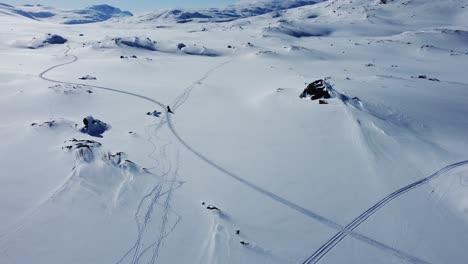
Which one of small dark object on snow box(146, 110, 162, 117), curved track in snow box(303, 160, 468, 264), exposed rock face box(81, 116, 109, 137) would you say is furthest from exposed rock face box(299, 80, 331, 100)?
exposed rock face box(81, 116, 109, 137)

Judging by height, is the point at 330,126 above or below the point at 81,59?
above

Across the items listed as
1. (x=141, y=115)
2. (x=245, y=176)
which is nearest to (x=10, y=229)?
(x=245, y=176)

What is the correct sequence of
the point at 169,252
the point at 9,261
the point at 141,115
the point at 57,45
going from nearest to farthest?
the point at 9,261 → the point at 169,252 → the point at 141,115 → the point at 57,45

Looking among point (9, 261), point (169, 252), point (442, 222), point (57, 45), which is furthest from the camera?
point (57, 45)

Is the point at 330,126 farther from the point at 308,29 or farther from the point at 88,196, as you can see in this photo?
the point at 308,29

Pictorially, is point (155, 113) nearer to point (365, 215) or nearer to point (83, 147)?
point (83, 147)

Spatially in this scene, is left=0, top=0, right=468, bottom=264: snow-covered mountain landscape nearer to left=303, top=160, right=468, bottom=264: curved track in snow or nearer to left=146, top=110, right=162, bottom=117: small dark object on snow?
left=303, top=160, right=468, bottom=264: curved track in snow

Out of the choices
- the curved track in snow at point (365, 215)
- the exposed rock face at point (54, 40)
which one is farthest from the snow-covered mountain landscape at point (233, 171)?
the exposed rock face at point (54, 40)
